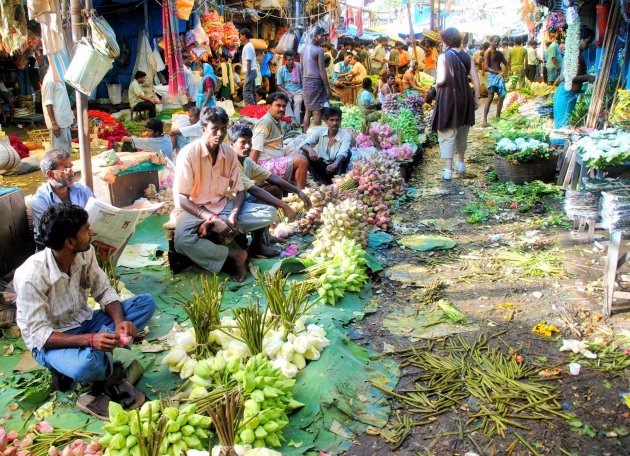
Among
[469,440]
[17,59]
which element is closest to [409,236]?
[469,440]

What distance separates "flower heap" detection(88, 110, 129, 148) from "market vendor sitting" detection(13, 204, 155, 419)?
20.1ft

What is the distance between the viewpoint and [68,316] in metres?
3.02

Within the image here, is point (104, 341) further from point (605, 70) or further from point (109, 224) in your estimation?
point (605, 70)

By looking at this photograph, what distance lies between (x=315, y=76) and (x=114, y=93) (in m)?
5.87

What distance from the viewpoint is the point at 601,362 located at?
3.25 meters

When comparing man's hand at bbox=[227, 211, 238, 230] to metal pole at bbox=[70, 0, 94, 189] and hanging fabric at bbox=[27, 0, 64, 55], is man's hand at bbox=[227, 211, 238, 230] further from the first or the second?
hanging fabric at bbox=[27, 0, 64, 55]

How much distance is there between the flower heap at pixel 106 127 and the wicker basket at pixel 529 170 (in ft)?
19.0

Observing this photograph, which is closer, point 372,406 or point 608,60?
point 372,406

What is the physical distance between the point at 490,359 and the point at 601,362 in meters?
0.63

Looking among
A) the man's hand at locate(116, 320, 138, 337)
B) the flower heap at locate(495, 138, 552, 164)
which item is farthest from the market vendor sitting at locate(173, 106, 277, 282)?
the flower heap at locate(495, 138, 552, 164)

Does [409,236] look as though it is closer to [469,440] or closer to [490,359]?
[490,359]

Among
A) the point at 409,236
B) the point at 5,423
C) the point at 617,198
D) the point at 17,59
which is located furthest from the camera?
the point at 17,59

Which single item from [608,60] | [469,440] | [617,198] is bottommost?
[469,440]

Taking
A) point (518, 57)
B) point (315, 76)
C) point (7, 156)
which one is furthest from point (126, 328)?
point (518, 57)
